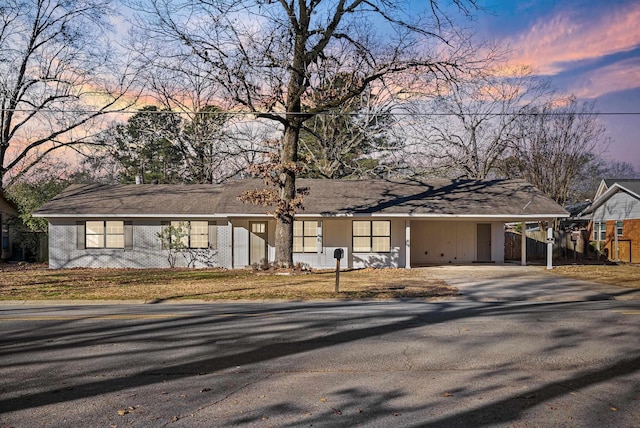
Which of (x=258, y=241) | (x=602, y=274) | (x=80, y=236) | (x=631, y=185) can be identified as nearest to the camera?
(x=602, y=274)

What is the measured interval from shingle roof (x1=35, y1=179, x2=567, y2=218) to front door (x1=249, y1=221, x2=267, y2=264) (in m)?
1.19

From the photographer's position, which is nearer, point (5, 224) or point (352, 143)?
point (5, 224)

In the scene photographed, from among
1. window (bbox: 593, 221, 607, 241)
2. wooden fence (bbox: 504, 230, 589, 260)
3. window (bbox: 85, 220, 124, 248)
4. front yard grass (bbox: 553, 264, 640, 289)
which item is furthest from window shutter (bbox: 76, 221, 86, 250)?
window (bbox: 593, 221, 607, 241)

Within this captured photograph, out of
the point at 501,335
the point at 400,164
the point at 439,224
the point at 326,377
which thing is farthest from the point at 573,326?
the point at 400,164

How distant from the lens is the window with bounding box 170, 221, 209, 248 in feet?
88.5

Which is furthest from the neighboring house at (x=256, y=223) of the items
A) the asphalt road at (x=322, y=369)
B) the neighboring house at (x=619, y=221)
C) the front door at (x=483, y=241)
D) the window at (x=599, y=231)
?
the asphalt road at (x=322, y=369)

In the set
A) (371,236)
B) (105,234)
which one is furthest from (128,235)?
(371,236)

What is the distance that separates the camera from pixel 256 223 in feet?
87.7

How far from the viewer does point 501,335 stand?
908 centimetres

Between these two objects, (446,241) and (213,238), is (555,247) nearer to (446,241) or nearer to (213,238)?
(446,241)

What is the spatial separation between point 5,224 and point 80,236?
25.7 feet

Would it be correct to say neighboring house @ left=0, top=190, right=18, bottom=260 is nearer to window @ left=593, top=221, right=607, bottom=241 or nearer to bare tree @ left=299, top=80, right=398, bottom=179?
bare tree @ left=299, top=80, right=398, bottom=179

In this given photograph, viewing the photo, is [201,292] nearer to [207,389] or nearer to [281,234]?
[281,234]

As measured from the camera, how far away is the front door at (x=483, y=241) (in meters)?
29.1
